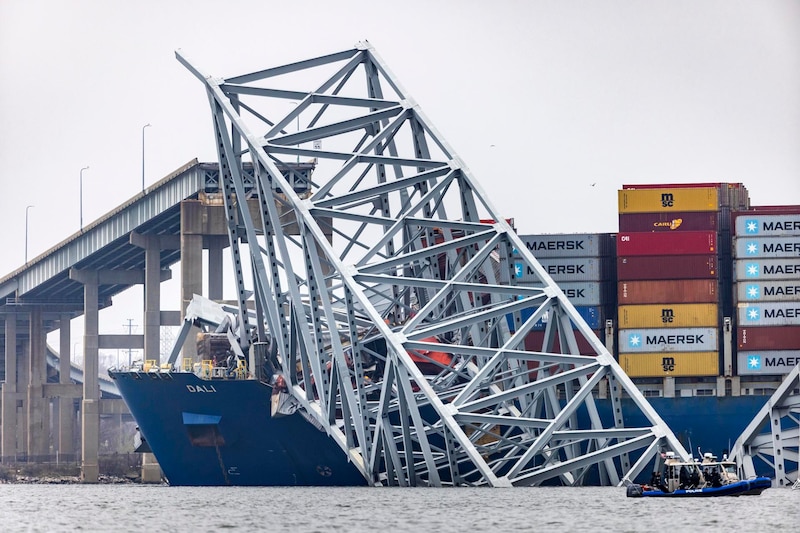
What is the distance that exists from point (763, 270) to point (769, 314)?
7.19 ft

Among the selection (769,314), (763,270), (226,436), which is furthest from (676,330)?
(226,436)

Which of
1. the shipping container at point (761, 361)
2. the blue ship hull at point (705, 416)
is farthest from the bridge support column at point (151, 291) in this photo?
the shipping container at point (761, 361)

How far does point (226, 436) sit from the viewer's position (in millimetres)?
77438

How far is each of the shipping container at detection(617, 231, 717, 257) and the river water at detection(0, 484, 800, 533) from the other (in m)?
17.8

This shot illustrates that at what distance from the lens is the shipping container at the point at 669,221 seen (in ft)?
275

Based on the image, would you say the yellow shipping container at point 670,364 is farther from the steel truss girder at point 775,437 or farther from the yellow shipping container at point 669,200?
the steel truss girder at point 775,437

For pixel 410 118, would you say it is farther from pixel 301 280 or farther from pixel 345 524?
pixel 345 524

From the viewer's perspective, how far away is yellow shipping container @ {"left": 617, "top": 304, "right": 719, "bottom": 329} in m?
82.6

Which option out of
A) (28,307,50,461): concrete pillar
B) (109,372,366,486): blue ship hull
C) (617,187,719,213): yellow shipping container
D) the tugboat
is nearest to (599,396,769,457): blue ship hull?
(617,187,719,213): yellow shipping container

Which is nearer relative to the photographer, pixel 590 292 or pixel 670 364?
pixel 670 364

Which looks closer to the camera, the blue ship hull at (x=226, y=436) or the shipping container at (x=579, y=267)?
the blue ship hull at (x=226, y=436)

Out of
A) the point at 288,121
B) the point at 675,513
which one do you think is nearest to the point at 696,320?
the point at 288,121

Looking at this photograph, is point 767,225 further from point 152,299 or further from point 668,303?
point 152,299

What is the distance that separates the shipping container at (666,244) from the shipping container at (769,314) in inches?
123
